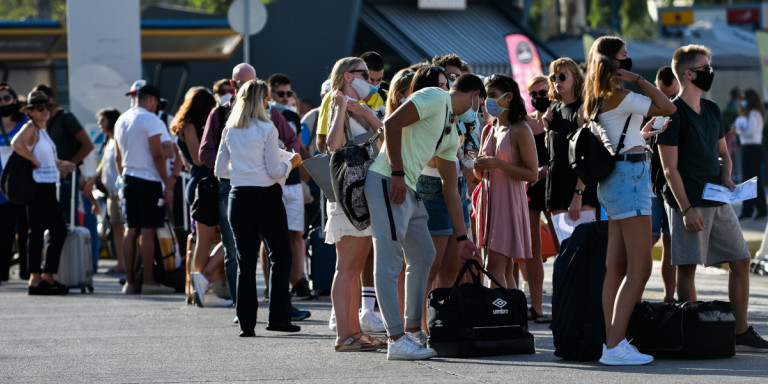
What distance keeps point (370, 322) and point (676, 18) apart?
38330 millimetres

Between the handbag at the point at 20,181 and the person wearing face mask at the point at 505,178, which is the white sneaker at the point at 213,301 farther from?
the person wearing face mask at the point at 505,178

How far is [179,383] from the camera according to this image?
277 inches

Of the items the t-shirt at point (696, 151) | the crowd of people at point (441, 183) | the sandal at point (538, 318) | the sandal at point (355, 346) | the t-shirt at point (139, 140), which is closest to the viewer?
the crowd of people at point (441, 183)

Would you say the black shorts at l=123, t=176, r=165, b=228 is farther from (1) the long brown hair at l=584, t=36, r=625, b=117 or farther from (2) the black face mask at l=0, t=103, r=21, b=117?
(1) the long brown hair at l=584, t=36, r=625, b=117

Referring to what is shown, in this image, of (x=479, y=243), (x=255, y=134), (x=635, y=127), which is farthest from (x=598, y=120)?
(x=255, y=134)

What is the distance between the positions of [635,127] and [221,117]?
3935 mm

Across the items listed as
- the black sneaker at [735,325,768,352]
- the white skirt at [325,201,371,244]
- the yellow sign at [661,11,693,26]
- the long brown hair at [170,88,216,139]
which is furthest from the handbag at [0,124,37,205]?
the yellow sign at [661,11,693,26]

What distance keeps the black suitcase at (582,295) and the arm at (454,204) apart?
584 mm

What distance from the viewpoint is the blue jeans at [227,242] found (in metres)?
10.1

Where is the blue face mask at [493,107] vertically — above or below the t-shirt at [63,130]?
above

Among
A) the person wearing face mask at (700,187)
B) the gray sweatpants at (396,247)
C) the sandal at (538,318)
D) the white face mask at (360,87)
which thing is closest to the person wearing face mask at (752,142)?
the sandal at (538,318)

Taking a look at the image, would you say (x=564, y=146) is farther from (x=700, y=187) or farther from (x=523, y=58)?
(x=523, y=58)

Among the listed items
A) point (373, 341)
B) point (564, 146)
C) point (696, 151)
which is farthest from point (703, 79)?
point (373, 341)

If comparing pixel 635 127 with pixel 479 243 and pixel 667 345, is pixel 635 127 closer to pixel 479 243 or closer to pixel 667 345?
pixel 667 345
